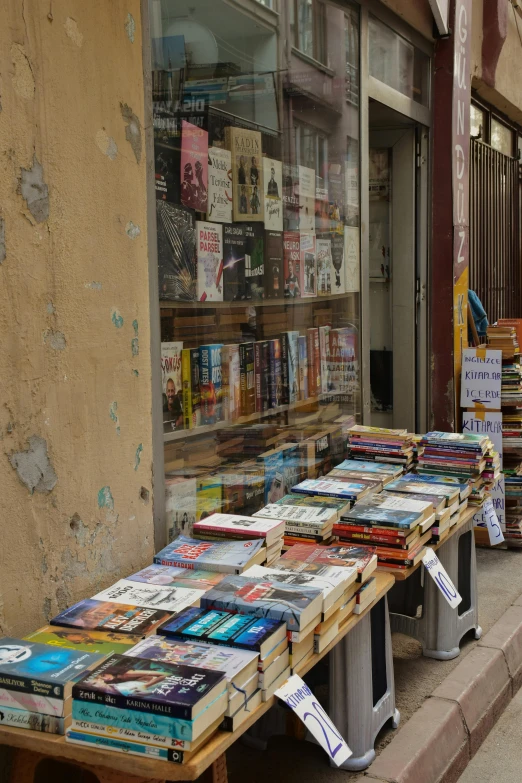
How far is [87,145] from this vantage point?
264 centimetres

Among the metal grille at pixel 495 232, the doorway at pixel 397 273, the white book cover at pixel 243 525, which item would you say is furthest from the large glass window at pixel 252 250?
the metal grille at pixel 495 232

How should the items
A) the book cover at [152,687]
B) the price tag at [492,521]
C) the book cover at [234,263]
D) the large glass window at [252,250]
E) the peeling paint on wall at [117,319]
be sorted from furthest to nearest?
the price tag at [492,521] → the book cover at [234,263] → the large glass window at [252,250] → the peeling paint on wall at [117,319] → the book cover at [152,687]

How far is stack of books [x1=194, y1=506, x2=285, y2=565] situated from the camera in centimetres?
301

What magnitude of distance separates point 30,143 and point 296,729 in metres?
2.26

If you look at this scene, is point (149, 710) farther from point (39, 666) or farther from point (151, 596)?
point (151, 596)

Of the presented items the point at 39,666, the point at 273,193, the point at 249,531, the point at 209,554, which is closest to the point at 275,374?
the point at 273,193

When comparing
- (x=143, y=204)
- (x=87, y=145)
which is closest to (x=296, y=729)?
(x=143, y=204)

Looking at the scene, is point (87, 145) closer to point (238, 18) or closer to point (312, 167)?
point (238, 18)

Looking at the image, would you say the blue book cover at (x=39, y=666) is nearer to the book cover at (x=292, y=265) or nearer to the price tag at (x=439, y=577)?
the price tag at (x=439, y=577)

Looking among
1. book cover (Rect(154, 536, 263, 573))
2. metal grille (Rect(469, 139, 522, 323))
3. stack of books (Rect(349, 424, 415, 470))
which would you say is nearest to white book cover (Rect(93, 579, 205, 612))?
book cover (Rect(154, 536, 263, 573))

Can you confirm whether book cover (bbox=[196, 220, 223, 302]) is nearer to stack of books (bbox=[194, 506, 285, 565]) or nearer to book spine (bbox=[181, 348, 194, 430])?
book spine (bbox=[181, 348, 194, 430])

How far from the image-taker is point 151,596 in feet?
8.50

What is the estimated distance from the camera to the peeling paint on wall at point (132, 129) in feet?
9.27

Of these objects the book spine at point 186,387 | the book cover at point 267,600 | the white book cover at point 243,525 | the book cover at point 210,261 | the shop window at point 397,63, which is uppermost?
the shop window at point 397,63
